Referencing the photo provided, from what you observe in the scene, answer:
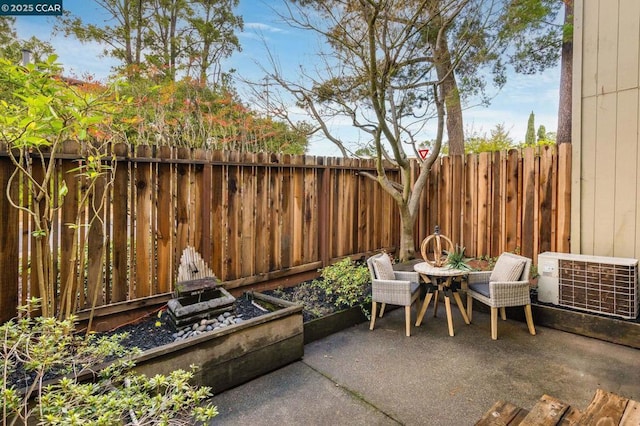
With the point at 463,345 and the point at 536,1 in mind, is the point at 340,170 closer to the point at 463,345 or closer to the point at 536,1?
the point at 463,345

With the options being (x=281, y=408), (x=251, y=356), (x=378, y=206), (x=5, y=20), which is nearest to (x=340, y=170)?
(x=378, y=206)

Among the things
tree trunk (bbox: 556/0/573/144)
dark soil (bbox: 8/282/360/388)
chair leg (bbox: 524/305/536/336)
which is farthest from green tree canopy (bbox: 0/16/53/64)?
tree trunk (bbox: 556/0/573/144)

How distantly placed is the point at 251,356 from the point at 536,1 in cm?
585

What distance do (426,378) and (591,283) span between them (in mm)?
2105

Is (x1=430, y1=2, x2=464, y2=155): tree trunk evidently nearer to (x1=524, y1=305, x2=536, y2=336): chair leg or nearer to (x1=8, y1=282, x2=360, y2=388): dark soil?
(x1=524, y1=305, x2=536, y2=336): chair leg

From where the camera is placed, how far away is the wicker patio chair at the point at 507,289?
10.2 feet

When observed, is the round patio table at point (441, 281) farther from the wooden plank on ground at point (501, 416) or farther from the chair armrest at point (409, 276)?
the wooden plank on ground at point (501, 416)

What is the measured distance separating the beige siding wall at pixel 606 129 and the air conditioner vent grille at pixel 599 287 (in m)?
0.61

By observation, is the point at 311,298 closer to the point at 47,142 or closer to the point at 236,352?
the point at 236,352

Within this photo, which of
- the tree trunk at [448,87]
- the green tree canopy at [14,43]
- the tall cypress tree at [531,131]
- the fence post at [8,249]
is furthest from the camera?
the tall cypress tree at [531,131]

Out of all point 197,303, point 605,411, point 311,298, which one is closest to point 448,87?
point 311,298

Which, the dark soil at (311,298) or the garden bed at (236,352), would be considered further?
the dark soil at (311,298)

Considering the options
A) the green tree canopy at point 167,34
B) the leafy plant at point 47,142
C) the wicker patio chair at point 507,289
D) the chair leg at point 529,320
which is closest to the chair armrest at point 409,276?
the wicker patio chair at point 507,289

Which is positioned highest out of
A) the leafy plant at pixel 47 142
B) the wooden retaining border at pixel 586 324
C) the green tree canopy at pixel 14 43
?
the green tree canopy at pixel 14 43
